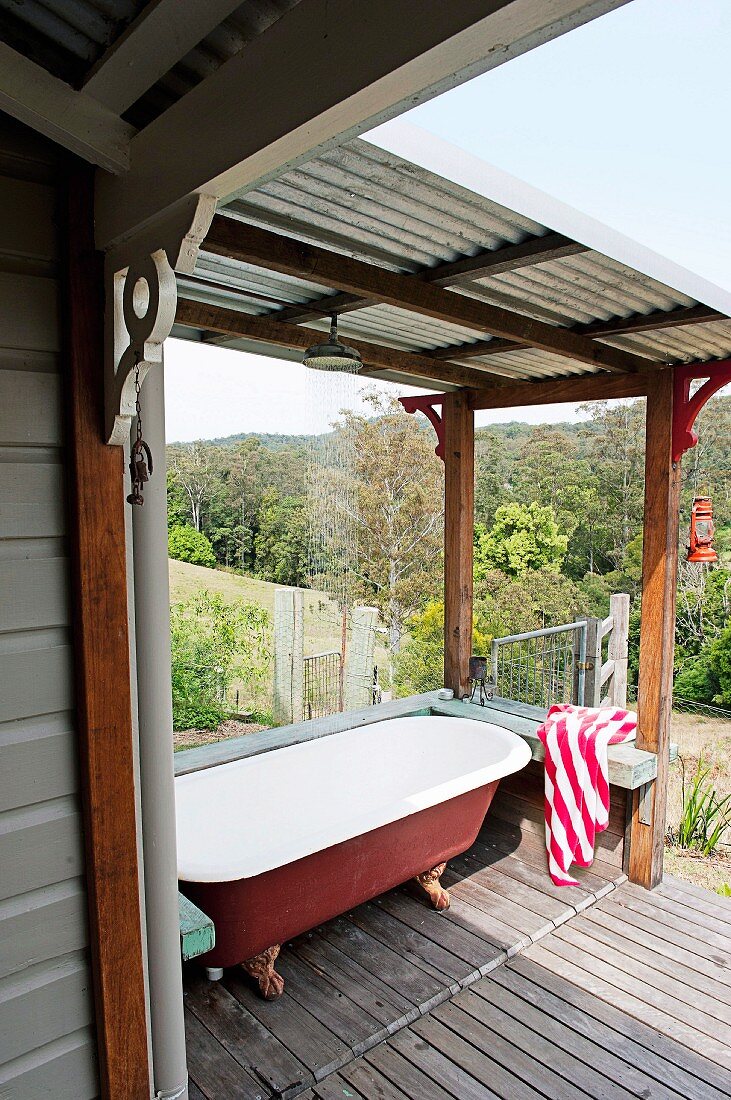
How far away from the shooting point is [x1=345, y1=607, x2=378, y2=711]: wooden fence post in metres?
7.79

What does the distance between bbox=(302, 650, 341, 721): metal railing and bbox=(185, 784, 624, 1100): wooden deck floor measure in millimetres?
4103

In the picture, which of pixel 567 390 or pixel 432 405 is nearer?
pixel 567 390

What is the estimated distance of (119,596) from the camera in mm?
1418

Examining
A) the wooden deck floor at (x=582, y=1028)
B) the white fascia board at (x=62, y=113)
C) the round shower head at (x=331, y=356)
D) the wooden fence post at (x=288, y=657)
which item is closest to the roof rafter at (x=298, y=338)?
the round shower head at (x=331, y=356)

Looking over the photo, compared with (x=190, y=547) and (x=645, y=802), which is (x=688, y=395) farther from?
(x=190, y=547)

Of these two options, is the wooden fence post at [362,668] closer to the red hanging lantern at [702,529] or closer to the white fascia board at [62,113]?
the red hanging lantern at [702,529]

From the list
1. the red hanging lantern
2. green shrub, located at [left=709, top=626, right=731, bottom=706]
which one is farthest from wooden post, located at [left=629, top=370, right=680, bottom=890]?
green shrub, located at [left=709, top=626, right=731, bottom=706]

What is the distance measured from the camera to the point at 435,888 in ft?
10.8

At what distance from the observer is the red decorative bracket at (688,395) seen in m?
3.30

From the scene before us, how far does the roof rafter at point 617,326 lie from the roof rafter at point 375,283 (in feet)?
0.30

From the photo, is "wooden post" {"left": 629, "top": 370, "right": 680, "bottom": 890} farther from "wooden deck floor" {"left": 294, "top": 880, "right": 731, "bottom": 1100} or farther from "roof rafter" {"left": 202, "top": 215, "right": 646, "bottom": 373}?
"roof rafter" {"left": 202, "top": 215, "right": 646, "bottom": 373}

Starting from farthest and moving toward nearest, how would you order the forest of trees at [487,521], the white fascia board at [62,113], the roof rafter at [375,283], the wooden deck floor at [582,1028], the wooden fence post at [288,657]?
the forest of trees at [487,521] → the wooden fence post at [288,657] → the wooden deck floor at [582,1028] → the roof rafter at [375,283] → the white fascia board at [62,113]

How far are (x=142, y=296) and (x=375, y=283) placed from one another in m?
1.23

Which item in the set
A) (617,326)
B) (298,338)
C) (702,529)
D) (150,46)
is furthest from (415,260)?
(702,529)
